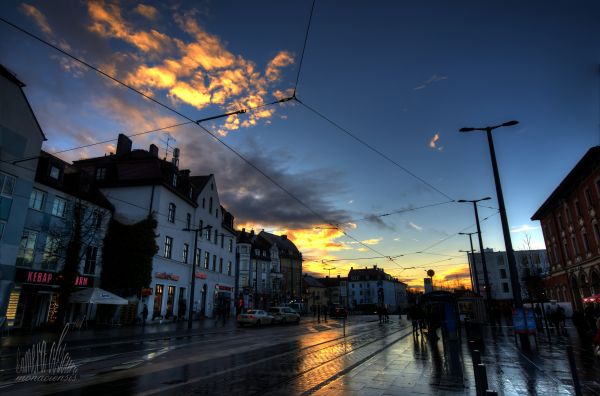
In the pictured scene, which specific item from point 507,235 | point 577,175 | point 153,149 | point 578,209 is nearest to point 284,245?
point 153,149

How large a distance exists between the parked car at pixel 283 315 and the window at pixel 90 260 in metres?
17.0

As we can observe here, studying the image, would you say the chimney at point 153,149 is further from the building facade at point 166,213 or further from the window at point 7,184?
the window at point 7,184

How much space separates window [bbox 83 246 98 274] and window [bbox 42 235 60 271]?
137 inches

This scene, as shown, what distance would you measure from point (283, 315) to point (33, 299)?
22.1 meters

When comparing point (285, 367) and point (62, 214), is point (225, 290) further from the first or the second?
point (285, 367)

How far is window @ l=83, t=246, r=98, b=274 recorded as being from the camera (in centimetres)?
2908

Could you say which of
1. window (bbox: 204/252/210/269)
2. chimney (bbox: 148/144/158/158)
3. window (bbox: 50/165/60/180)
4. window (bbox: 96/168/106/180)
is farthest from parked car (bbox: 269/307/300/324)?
window (bbox: 50/165/60/180)

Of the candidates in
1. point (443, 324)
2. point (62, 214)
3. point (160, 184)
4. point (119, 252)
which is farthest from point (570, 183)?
point (62, 214)

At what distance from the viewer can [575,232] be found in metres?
34.9

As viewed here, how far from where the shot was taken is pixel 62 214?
86.8 feet

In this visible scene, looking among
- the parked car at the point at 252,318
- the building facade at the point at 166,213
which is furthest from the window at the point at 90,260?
the parked car at the point at 252,318

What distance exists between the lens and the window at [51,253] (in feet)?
81.8

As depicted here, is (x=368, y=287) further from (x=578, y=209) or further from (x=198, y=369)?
(x=198, y=369)

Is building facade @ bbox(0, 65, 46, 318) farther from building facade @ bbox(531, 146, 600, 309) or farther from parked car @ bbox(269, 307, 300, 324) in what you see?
building facade @ bbox(531, 146, 600, 309)
